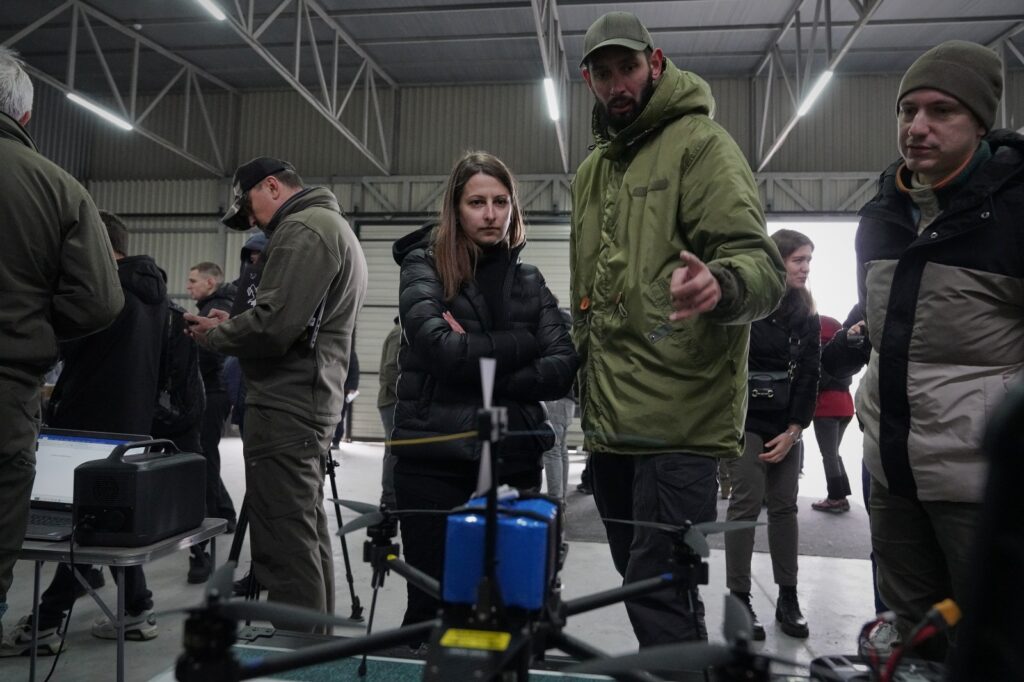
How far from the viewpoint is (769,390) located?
8.45 feet

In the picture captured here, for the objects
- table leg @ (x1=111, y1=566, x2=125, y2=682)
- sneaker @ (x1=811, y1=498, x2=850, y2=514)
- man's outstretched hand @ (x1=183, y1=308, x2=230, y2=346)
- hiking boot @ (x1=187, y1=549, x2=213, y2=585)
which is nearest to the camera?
table leg @ (x1=111, y1=566, x2=125, y2=682)

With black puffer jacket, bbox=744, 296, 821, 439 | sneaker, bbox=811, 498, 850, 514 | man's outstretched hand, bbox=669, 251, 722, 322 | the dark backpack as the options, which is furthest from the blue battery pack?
sneaker, bbox=811, 498, 850, 514

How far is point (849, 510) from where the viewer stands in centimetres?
502

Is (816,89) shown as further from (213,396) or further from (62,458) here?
(62,458)

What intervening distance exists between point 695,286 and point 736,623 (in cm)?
54

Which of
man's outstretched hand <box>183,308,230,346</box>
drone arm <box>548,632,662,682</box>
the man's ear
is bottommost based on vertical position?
drone arm <box>548,632,662,682</box>

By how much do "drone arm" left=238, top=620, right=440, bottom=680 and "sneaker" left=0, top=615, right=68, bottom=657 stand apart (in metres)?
2.19

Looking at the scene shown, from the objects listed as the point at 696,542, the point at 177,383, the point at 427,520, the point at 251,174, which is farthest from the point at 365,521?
the point at 177,383

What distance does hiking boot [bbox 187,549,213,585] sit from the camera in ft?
10.4

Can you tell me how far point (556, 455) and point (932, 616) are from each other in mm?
3967

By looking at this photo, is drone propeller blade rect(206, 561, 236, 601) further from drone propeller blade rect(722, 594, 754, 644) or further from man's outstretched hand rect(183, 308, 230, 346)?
man's outstretched hand rect(183, 308, 230, 346)

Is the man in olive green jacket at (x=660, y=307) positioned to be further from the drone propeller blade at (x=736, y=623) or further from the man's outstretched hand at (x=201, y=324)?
the man's outstretched hand at (x=201, y=324)

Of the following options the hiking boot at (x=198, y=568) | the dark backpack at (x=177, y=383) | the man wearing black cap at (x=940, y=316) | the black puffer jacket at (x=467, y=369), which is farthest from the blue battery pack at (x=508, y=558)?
the hiking boot at (x=198, y=568)

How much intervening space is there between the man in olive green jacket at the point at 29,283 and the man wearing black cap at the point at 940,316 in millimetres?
1892
